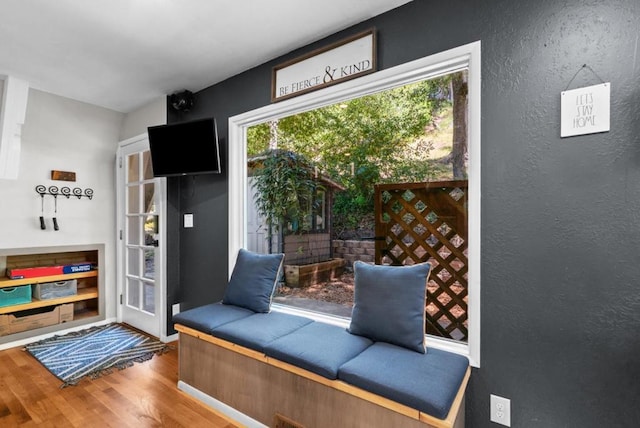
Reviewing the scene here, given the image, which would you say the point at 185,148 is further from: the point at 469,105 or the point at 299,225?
the point at 469,105

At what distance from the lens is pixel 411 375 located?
1.43 metres

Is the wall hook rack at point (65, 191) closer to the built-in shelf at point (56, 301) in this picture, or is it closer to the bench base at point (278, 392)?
the built-in shelf at point (56, 301)

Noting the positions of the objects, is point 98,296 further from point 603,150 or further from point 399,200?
point 603,150

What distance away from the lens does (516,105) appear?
5.18 ft

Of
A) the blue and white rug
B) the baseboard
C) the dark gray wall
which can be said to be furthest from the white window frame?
the blue and white rug

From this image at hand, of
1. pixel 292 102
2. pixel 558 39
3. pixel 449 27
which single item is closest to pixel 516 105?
pixel 558 39

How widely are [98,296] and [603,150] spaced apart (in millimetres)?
4537

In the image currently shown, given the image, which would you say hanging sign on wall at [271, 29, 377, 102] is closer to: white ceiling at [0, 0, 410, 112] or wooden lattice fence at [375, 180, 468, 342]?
white ceiling at [0, 0, 410, 112]

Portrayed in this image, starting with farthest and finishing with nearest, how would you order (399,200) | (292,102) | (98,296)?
(98,296) < (292,102) < (399,200)

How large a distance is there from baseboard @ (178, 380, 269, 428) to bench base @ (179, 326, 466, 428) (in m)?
0.02

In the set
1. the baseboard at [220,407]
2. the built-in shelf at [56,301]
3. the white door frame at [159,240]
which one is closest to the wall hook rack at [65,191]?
the white door frame at [159,240]

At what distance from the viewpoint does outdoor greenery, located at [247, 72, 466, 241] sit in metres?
1.99

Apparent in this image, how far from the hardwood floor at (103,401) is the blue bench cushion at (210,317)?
52 cm

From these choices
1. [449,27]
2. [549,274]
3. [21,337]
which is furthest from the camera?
[21,337]
